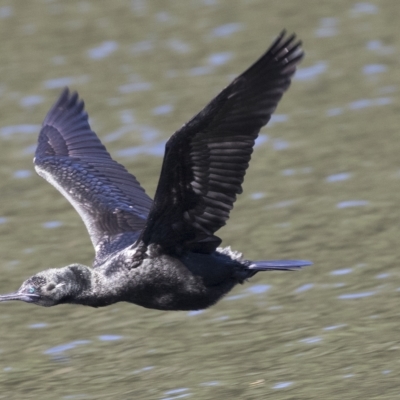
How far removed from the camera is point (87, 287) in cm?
793

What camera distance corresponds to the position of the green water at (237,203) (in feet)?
27.1

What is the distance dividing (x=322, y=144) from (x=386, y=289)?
3.46 metres

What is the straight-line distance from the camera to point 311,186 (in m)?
11.3

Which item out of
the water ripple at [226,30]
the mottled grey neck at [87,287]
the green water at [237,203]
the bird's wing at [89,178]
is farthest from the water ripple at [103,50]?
the mottled grey neck at [87,287]

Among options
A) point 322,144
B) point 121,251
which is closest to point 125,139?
point 322,144

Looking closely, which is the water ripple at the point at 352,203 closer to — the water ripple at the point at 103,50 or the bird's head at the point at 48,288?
the bird's head at the point at 48,288

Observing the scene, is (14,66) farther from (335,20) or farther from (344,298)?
(344,298)

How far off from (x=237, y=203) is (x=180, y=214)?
362cm

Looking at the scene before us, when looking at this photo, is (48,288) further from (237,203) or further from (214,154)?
(237,203)

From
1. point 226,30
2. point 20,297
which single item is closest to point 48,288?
point 20,297

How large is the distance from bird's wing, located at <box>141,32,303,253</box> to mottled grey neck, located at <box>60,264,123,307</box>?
414 mm

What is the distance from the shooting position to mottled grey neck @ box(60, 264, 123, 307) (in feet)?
25.9

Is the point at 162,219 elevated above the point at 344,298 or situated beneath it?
elevated above

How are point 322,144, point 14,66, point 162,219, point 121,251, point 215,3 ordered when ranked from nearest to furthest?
point 162,219, point 121,251, point 322,144, point 14,66, point 215,3
